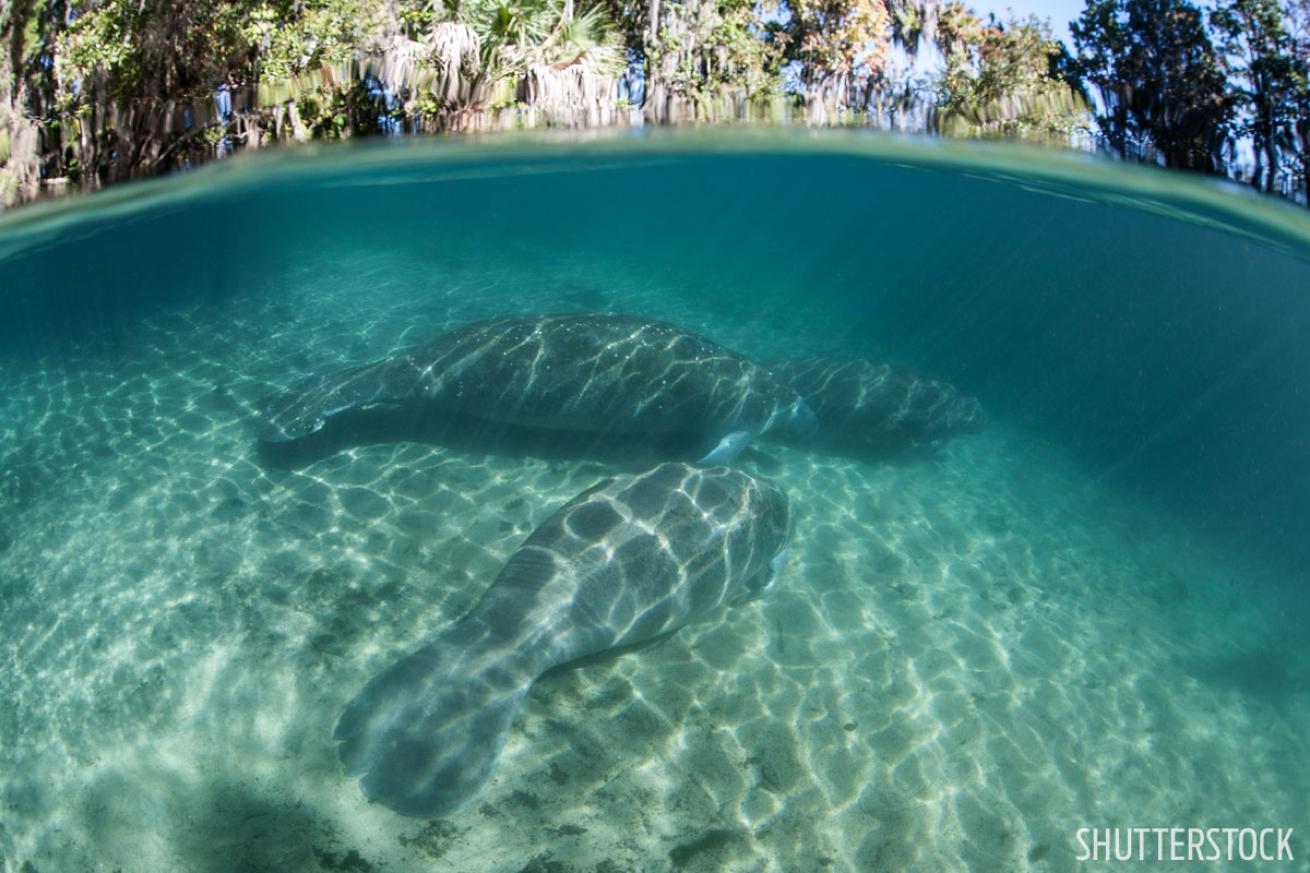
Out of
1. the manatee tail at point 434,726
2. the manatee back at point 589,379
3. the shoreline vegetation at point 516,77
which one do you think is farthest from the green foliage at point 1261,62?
the manatee tail at point 434,726

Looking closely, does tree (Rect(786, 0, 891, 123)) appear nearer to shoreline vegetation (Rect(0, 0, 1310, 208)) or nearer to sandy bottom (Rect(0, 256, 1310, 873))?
shoreline vegetation (Rect(0, 0, 1310, 208))

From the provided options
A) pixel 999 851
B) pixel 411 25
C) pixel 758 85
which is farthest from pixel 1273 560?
pixel 411 25

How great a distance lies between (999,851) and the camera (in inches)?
223

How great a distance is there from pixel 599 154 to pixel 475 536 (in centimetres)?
1063

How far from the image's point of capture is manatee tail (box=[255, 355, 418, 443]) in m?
9.16

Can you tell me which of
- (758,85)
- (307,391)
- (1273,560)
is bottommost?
(1273,560)

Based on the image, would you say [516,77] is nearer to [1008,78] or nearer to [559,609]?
[1008,78]

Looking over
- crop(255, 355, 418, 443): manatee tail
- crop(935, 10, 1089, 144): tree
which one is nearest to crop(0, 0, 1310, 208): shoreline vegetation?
crop(935, 10, 1089, 144): tree

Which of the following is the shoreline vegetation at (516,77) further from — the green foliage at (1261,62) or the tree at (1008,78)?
the green foliage at (1261,62)

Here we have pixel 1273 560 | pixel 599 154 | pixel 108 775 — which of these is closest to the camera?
pixel 108 775

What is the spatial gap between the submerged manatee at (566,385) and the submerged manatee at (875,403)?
4.77 ft

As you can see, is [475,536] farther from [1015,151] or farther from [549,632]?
[1015,151]

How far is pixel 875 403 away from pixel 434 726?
298 inches

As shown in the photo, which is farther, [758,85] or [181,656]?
[758,85]
